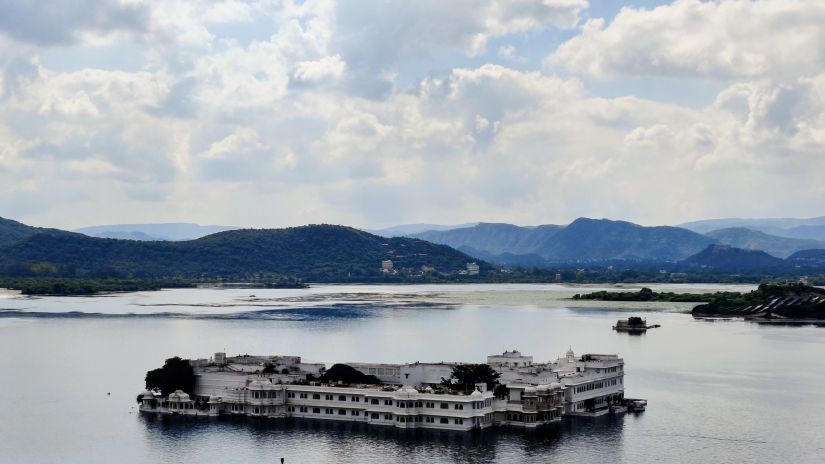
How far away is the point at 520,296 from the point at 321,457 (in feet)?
493

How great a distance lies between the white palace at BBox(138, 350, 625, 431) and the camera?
53.0 m

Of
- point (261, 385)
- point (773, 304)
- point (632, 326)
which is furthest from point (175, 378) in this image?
point (773, 304)

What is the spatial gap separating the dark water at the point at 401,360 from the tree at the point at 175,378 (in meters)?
2.27

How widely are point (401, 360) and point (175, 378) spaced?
25252mm

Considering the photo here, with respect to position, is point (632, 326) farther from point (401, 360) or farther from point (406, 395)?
point (406, 395)

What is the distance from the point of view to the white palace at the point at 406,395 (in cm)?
5303

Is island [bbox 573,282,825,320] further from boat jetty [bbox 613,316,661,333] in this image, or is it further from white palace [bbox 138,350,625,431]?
white palace [bbox 138,350,625,431]

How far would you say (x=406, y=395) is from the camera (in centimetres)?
5328

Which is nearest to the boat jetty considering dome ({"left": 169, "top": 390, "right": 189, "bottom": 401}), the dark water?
the dark water

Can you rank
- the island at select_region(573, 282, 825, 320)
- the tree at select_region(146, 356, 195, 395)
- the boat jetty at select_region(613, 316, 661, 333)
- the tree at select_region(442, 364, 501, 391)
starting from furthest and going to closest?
1. the island at select_region(573, 282, 825, 320)
2. the boat jetty at select_region(613, 316, 661, 333)
3. the tree at select_region(146, 356, 195, 395)
4. the tree at select_region(442, 364, 501, 391)

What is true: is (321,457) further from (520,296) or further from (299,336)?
(520,296)

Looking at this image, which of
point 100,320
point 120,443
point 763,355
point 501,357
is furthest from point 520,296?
point 120,443

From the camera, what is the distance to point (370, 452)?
4841cm

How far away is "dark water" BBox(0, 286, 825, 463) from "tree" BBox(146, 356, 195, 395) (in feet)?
7.44
